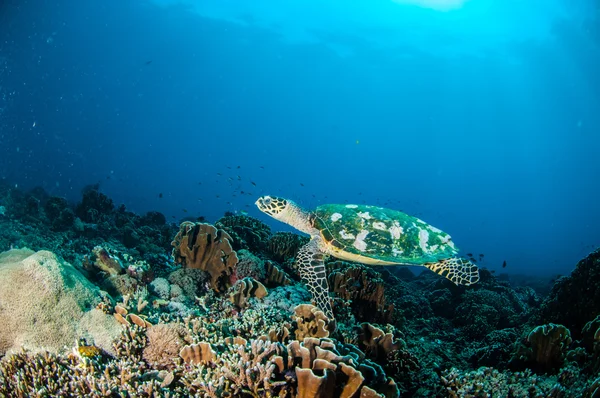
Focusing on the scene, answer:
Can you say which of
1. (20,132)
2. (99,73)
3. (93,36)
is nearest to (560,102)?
(93,36)

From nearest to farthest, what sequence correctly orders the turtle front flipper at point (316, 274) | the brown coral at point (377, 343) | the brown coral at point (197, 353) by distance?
the brown coral at point (197, 353) → the brown coral at point (377, 343) → the turtle front flipper at point (316, 274)

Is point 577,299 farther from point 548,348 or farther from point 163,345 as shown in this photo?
point 163,345

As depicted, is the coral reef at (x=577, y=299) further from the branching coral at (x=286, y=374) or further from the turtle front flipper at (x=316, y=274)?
the branching coral at (x=286, y=374)

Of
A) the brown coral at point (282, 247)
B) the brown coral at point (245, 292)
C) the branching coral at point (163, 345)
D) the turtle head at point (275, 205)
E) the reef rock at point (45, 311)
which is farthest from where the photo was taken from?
the brown coral at point (282, 247)

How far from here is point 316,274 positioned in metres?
5.57

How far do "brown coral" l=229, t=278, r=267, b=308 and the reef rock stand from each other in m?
1.69

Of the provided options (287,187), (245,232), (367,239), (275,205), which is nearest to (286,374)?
(367,239)

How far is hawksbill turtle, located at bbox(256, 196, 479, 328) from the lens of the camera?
6.03 m

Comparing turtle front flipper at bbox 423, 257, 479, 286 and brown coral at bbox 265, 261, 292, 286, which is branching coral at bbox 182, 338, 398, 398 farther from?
turtle front flipper at bbox 423, 257, 479, 286

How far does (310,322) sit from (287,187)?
121 m

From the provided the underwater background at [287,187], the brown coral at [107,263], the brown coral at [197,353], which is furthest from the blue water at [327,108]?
the brown coral at [197,353]

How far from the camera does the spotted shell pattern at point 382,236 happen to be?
606 centimetres

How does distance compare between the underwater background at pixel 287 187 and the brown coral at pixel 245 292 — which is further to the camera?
the brown coral at pixel 245 292

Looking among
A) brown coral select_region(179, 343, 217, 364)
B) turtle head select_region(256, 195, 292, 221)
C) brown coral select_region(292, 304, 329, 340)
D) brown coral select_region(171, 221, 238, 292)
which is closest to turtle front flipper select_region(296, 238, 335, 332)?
brown coral select_region(292, 304, 329, 340)
